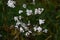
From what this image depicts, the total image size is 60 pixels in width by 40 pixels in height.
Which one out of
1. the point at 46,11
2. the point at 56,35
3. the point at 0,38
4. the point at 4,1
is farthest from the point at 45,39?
the point at 4,1

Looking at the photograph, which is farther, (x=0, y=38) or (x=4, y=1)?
(x=4, y=1)

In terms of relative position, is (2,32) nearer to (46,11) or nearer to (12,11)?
(12,11)

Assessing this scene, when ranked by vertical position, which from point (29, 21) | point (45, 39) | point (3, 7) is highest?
point (3, 7)

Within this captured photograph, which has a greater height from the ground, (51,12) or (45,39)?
(51,12)

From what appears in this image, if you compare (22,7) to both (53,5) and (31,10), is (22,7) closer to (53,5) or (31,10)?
(31,10)

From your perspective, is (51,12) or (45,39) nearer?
(45,39)

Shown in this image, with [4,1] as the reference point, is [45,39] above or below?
below

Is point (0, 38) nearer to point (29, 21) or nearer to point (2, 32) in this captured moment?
point (2, 32)
